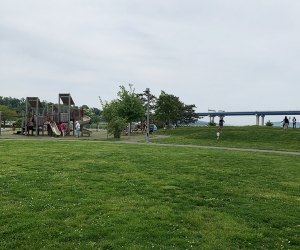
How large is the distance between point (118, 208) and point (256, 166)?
29.2 ft

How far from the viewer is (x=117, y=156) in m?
17.5

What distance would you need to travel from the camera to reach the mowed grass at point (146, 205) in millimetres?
6543

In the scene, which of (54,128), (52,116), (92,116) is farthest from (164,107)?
(92,116)

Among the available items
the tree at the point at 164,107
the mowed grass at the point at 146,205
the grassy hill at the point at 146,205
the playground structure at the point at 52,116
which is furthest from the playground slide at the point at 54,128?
the tree at the point at 164,107

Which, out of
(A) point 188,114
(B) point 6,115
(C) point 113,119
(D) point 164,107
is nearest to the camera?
(C) point 113,119

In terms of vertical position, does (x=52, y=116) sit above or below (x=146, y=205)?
above

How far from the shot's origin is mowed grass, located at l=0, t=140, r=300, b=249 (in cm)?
654

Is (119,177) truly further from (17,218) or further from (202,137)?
(202,137)

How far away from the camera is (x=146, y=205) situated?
8.72 meters

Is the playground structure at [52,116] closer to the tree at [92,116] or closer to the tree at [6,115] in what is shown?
the tree at [92,116]

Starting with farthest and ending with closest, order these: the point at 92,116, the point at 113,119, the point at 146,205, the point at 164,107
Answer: the point at 92,116 → the point at 164,107 → the point at 113,119 → the point at 146,205

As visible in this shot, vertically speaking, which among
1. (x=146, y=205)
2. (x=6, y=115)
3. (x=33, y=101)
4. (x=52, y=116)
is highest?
(x=33, y=101)

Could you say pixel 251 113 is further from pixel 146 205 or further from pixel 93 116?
pixel 146 205

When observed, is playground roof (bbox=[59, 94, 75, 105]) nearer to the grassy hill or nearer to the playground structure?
the playground structure
